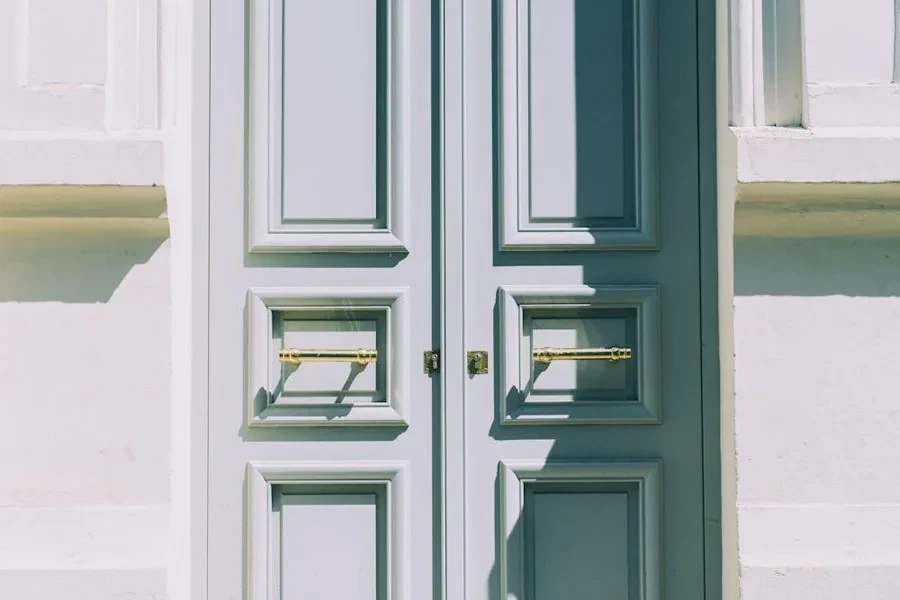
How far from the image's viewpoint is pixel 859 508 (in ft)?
7.84

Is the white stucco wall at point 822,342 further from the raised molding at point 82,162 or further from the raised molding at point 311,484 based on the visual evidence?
the raised molding at point 82,162

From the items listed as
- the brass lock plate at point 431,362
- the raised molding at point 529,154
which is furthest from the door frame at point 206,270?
the raised molding at point 529,154

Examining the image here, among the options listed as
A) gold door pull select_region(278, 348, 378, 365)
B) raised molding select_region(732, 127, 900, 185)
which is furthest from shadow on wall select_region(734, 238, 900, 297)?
gold door pull select_region(278, 348, 378, 365)

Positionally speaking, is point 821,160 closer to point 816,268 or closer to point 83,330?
point 816,268

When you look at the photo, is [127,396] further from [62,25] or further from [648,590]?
[648,590]

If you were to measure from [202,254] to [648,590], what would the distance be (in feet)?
4.59

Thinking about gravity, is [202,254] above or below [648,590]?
above

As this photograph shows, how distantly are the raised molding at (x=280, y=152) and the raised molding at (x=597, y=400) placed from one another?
346mm

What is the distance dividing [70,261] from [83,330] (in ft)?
0.54

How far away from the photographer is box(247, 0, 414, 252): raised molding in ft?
8.64

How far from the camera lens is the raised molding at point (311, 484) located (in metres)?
2.60

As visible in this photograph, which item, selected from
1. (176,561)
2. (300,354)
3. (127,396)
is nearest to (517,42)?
(300,354)

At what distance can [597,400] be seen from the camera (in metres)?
2.63

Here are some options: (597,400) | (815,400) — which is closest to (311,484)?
(597,400)
